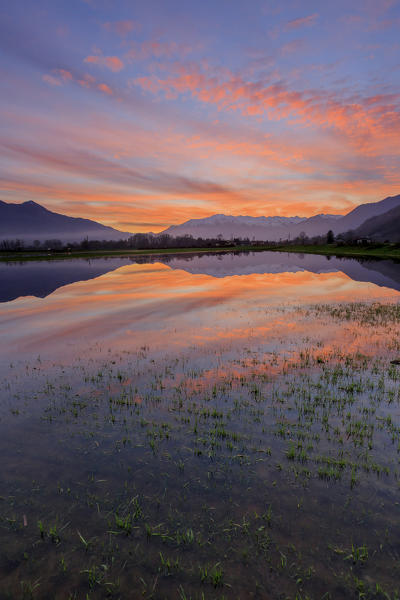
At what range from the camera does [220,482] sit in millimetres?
8742

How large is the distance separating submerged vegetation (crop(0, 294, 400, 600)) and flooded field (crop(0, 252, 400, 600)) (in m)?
0.04

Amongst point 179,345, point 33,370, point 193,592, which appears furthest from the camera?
point 179,345

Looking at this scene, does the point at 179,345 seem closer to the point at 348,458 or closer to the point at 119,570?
the point at 348,458

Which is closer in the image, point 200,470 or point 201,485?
point 201,485

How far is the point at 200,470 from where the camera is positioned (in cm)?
927

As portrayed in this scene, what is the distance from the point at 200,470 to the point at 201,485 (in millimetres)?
631

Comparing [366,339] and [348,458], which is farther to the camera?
[366,339]

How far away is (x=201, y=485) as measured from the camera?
864 cm

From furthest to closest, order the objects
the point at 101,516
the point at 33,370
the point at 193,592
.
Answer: the point at 33,370 < the point at 101,516 < the point at 193,592

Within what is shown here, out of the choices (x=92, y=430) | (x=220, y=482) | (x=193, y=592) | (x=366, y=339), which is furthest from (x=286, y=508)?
(x=366, y=339)

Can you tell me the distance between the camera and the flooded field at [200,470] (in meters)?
6.28

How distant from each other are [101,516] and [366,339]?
854 inches

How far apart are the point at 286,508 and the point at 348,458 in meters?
3.29

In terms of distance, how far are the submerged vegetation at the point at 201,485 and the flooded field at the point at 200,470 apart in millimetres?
40
